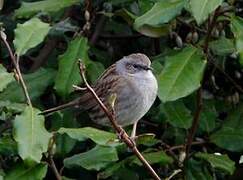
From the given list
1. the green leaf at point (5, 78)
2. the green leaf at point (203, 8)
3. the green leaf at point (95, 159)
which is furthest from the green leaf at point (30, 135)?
the green leaf at point (203, 8)

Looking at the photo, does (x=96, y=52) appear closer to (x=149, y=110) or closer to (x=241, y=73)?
(x=149, y=110)

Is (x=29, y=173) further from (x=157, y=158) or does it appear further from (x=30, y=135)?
(x=157, y=158)

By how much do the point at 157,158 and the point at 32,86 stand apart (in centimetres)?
88

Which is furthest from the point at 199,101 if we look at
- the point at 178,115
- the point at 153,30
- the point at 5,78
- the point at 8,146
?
the point at 5,78

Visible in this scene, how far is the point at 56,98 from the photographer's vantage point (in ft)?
17.6

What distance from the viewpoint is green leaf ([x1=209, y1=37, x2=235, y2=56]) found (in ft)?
15.8

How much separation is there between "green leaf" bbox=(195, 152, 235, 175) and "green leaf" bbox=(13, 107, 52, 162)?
3.73 ft

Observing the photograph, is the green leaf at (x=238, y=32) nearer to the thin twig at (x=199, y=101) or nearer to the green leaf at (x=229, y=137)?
the thin twig at (x=199, y=101)

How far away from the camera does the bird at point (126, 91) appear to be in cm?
495

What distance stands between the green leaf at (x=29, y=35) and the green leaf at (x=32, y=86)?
0.62 meters

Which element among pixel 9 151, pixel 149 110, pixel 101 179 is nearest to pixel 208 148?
pixel 149 110

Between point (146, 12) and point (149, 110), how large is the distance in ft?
2.19

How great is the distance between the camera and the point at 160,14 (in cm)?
454

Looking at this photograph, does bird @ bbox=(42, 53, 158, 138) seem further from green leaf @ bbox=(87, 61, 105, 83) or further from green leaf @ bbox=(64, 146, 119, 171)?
green leaf @ bbox=(64, 146, 119, 171)
